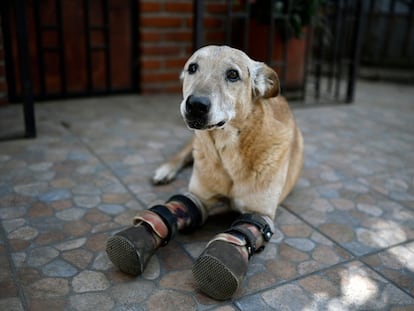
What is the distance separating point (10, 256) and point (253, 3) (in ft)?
12.5

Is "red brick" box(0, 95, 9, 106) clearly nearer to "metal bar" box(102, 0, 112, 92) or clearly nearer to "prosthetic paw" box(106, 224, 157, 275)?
"metal bar" box(102, 0, 112, 92)

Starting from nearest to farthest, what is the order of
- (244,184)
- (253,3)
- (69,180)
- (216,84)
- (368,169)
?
1. (216,84)
2. (244,184)
3. (69,180)
4. (368,169)
5. (253,3)

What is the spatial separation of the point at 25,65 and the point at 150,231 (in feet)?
6.53

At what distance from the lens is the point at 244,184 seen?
2225 millimetres

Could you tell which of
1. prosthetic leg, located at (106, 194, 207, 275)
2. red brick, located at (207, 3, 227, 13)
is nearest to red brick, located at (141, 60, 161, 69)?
red brick, located at (207, 3, 227, 13)

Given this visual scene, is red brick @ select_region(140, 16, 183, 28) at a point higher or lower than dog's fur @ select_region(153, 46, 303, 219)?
higher

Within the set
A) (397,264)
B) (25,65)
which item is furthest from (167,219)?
(25,65)

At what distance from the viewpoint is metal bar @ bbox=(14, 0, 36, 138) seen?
10.4 ft

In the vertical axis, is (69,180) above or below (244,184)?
below

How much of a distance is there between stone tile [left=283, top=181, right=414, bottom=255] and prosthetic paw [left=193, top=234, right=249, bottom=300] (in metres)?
0.73

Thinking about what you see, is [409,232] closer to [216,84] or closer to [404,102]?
[216,84]

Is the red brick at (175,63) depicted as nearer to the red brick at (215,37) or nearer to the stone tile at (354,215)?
the red brick at (215,37)

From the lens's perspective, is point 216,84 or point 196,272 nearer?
point 196,272

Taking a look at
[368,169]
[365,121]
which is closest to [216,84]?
[368,169]
